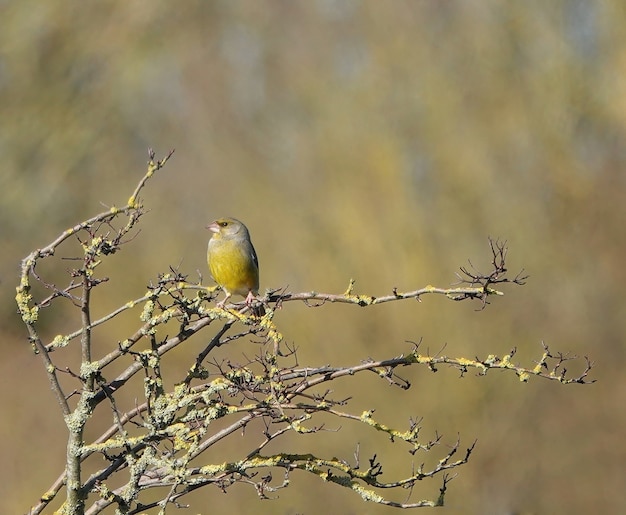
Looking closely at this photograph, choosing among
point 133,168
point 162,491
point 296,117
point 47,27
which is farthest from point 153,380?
point 47,27

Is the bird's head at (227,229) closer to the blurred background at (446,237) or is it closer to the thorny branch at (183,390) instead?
the thorny branch at (183,390)

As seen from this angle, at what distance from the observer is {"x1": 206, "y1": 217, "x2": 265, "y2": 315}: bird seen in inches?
214

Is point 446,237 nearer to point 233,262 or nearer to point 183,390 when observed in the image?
point 233,262

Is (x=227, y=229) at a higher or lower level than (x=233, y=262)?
higher

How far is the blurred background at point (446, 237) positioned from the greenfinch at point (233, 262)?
278 inches

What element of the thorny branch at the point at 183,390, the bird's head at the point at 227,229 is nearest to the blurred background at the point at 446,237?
the bird's head at the point at 227,229

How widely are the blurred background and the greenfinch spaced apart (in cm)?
707

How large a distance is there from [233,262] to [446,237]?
9.14 m

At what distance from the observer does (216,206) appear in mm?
19438

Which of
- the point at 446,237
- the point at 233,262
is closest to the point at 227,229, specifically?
the point at 233,262

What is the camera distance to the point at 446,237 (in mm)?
14359

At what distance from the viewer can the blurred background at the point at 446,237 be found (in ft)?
45.1

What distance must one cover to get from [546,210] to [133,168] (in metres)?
10.5

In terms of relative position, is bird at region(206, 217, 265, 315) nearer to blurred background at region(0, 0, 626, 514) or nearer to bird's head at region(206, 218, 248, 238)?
bird's head at region(206, 218, 248, 238)
